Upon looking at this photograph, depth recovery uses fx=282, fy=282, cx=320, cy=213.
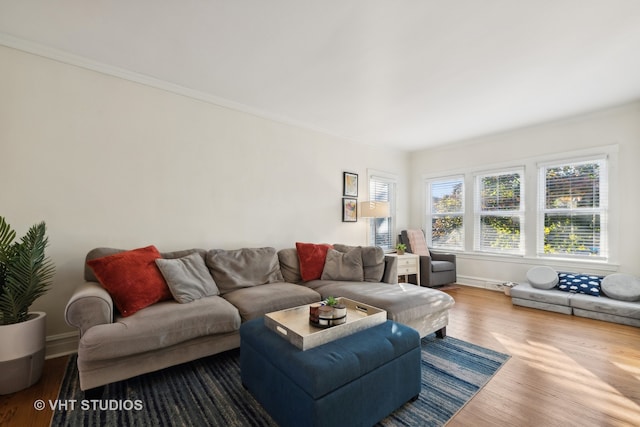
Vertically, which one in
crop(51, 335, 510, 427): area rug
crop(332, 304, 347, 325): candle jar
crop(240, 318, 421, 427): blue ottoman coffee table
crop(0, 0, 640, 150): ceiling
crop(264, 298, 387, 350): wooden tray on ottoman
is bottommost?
crop(51, 335, 510, 427): area rug

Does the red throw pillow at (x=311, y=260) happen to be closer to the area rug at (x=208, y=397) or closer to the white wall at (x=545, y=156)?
the area rug at (x=208, y=397)

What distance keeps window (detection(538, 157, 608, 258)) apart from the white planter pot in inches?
227

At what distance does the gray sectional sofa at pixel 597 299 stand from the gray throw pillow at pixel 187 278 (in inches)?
155

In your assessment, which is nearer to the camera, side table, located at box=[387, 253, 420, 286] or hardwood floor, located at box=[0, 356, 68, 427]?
hardwood floor, located at box=[0, 356, 68, 427]

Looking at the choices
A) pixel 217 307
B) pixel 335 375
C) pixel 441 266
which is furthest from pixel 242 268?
pixel 441 266

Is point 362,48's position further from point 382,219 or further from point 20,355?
point 382,219

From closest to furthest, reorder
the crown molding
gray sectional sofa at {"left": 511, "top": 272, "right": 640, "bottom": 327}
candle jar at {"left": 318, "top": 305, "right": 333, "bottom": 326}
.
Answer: candle jar at {"left": 318, "top": 305, "right": 333, "bottom": 326} → the crown molding → gray sectional sofa at {"left": 511, "top": 272, "right": 640, "bottom": 327}

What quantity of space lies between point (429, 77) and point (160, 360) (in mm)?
3357

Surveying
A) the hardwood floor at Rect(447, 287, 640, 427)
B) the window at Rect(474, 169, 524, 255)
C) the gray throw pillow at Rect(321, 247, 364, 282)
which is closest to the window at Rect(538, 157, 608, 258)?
the window at Rect(474, 169, 524, 255)

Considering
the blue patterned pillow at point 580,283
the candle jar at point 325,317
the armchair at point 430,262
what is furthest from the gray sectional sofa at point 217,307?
the blue patterned pillow at point 580,283

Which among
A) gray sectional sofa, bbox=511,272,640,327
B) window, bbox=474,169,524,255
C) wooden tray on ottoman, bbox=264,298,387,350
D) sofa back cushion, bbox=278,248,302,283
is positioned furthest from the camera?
window, bbox=474,169,524,255

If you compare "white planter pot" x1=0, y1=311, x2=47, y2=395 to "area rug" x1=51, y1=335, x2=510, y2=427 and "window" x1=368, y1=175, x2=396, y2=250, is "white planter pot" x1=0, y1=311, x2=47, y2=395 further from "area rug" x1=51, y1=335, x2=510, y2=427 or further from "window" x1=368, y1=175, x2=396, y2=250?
"window" x1=368, y1=175, x2=396, y2=250

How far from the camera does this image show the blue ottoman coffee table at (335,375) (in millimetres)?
1327

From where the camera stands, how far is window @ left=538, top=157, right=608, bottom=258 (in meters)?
3.78
